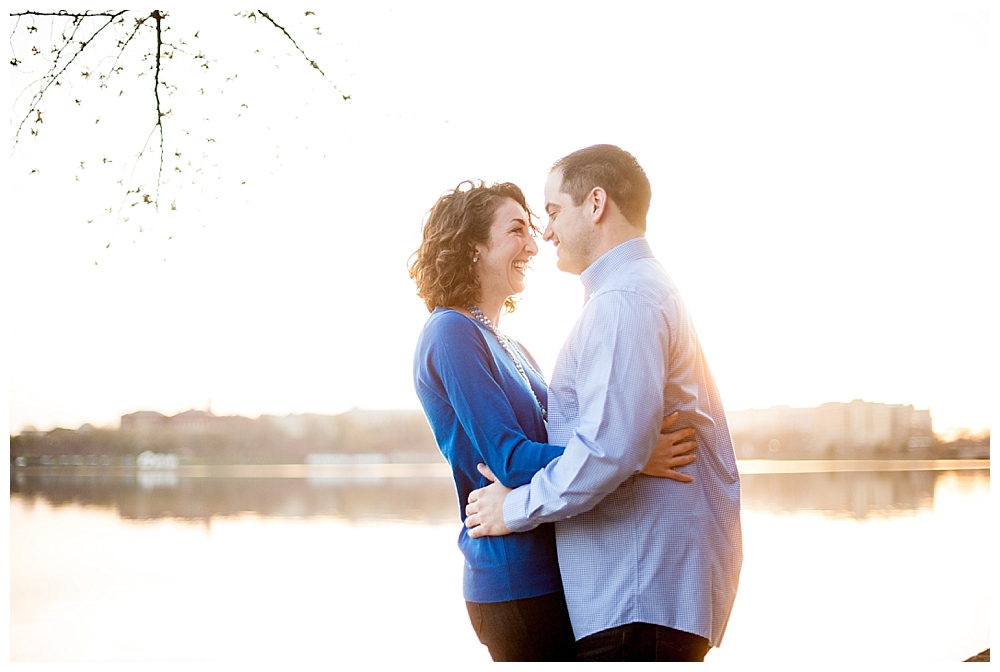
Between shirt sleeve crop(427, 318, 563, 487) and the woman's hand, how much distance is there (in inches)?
7.1

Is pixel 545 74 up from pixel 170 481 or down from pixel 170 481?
up

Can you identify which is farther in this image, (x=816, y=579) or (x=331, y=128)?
(x=816, y=579)

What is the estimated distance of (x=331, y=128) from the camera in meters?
2.78

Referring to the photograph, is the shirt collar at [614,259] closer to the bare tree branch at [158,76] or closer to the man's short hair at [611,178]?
the man's short hair at [611,178]

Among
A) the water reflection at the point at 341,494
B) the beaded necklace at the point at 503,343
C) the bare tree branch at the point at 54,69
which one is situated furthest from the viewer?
the water reflection at the point at 341,494

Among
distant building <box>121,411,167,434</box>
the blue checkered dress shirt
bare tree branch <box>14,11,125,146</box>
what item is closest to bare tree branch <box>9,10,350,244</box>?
bare tree branch <box>14,11,125,146</box>

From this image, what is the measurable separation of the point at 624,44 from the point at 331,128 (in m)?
1.69

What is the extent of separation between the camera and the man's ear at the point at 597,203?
5.68 feet

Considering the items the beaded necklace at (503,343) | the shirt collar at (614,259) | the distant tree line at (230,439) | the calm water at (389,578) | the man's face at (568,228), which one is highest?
the man's face at (568,228)

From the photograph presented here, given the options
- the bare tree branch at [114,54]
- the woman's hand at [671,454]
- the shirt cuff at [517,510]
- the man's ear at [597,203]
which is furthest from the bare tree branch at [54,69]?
the woman's hand at [671,454]

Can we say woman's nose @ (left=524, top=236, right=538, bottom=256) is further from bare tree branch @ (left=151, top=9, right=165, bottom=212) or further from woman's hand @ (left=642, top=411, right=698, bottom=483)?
bare tree branch @ (left=151, top=9, right=165, bottom=212)

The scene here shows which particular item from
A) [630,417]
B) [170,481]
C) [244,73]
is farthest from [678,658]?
[170,481]

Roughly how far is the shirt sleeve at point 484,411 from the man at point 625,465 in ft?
0.15

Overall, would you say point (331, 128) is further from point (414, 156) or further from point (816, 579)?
point (816, 579)
